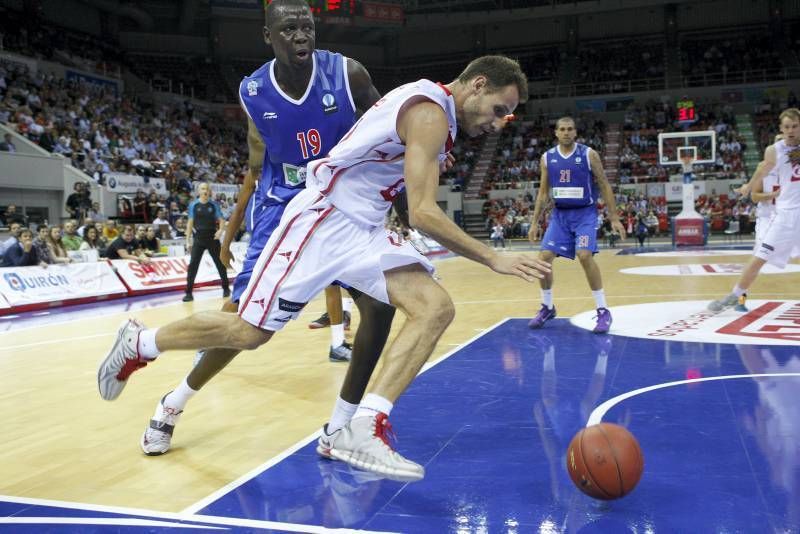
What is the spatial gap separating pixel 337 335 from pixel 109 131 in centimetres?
1976

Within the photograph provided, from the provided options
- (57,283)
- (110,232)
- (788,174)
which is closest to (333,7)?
(110,232)

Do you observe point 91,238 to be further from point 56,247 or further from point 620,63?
point 620,63

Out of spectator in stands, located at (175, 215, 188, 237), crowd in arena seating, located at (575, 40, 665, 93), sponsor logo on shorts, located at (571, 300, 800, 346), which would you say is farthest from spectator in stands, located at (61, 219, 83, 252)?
crowd in arena seating, located at (575, 40, 665, 93)

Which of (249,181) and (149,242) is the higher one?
(249,181)

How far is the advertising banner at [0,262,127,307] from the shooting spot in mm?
10711

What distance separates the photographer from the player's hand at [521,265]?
263 centimetres

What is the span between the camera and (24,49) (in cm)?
2555

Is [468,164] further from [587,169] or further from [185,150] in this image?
[587,169]

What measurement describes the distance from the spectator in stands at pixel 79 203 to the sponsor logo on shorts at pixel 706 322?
42.5 feet

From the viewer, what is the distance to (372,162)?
312 cm

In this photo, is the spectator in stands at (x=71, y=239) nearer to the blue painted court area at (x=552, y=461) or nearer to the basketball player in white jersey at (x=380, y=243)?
the blue painted court area at (x=552, y=461)

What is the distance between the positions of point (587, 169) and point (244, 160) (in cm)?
2580

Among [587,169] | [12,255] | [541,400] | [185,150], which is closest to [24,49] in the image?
[185,150]

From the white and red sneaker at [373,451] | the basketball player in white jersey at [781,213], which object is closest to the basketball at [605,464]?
the white and red sneaker at [373,451]
